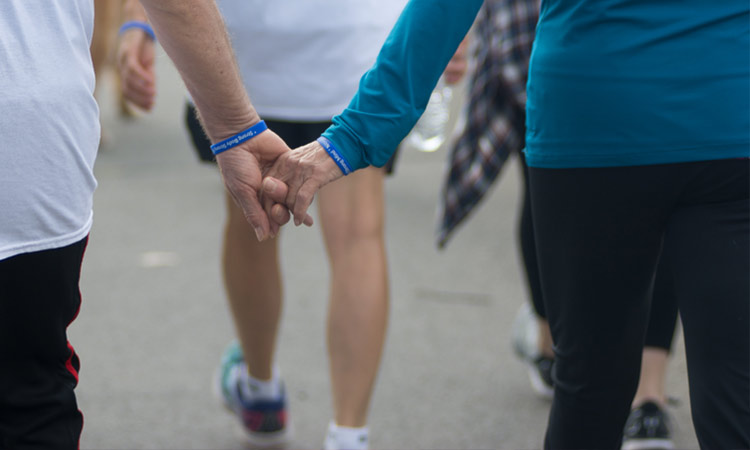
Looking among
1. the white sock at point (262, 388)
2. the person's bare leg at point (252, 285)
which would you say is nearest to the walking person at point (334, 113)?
the person's bare leg at point (252, 285)

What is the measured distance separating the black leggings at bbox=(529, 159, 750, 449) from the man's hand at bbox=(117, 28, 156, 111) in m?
1.28

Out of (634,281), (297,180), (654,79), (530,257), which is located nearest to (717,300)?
(634,281)

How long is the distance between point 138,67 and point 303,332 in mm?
1472

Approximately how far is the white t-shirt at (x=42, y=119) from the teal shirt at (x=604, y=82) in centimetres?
52

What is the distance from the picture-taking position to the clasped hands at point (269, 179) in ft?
6.68

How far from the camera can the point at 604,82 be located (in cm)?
184

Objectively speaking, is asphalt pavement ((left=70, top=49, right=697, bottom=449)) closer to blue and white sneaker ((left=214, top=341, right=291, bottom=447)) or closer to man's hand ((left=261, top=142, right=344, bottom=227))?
blue and white sneaker ((left=214, top=341, right=291, bottom=447))

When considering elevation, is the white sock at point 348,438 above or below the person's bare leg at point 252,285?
below

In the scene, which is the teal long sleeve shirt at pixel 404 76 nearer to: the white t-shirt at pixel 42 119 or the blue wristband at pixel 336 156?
the blue wristband at pixel 336 156

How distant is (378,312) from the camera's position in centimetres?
262

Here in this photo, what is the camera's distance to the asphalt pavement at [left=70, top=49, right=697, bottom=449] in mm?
3199

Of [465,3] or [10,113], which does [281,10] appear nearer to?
[465,3]

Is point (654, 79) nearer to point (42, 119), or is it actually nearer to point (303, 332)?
point (42, 119)

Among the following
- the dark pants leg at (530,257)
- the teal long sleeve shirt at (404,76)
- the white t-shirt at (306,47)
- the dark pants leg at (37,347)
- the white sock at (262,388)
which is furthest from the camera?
the dark pants leg at (530,257)
